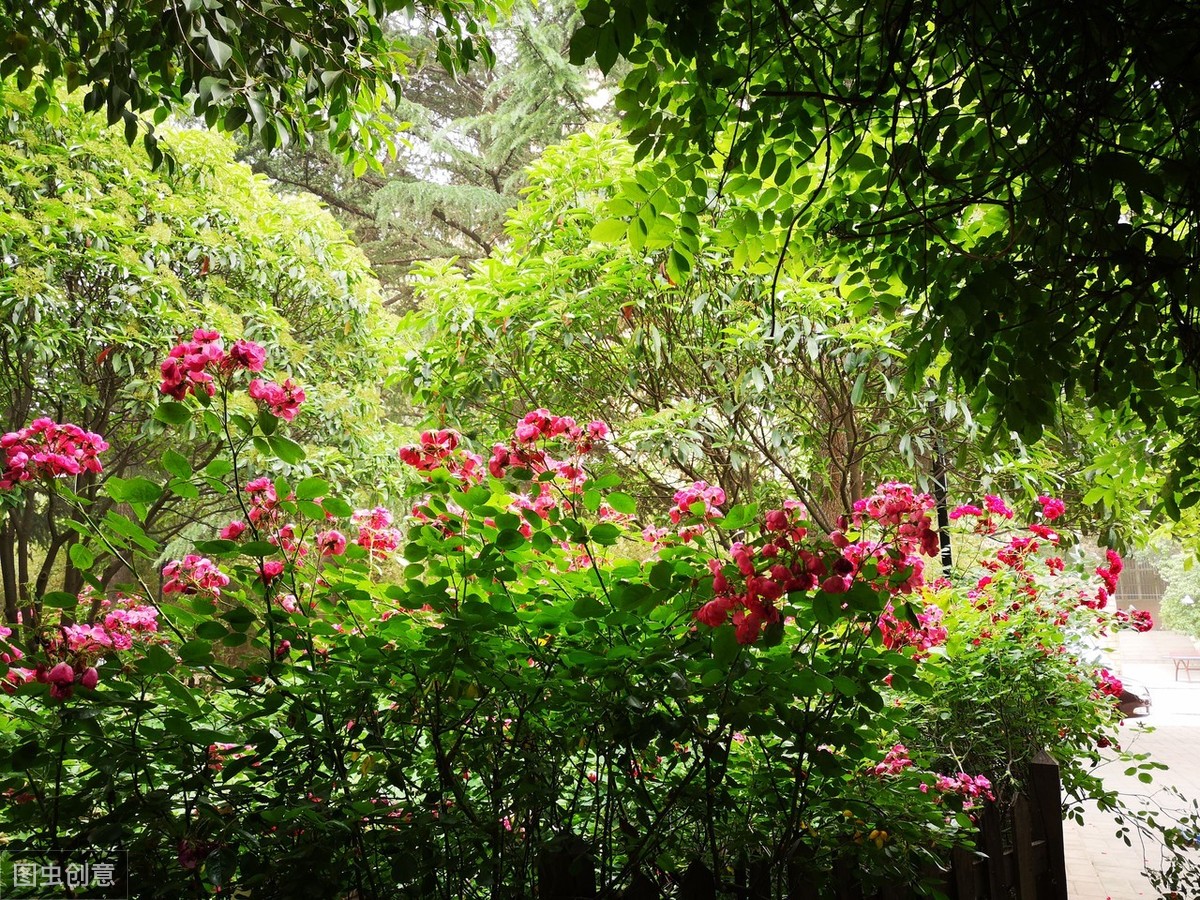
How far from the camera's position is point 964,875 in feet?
5.94

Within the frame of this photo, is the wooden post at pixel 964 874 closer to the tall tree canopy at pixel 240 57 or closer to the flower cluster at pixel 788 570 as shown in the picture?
the flower cluster at pixel 788 570

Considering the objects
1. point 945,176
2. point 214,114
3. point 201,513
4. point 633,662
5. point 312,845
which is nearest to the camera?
point 312,845

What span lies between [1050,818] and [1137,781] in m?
5.56

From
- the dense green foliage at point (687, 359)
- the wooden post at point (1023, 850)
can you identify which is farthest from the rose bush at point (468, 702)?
the dense green foliage at point (687, 359)

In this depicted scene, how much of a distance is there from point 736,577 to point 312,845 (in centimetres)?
60

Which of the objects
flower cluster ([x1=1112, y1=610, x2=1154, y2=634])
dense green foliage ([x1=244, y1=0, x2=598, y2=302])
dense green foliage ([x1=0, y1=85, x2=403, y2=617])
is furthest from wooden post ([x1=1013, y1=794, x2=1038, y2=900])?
dense green foliage ([x1=244, y1=0, x2=598, y2=302])

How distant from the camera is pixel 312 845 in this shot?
100cm

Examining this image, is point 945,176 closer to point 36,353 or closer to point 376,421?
point 36,353

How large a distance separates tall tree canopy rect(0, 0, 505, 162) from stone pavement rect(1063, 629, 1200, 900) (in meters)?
2.67

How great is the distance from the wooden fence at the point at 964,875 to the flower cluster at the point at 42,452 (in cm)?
93

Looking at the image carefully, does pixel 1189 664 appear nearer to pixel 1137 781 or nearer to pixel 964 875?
pixel 1137 781

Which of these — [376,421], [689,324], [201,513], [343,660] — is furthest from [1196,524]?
[201,513]

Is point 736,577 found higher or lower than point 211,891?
higher

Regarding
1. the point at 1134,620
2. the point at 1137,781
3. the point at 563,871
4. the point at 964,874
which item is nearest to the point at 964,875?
the point at 964,874
